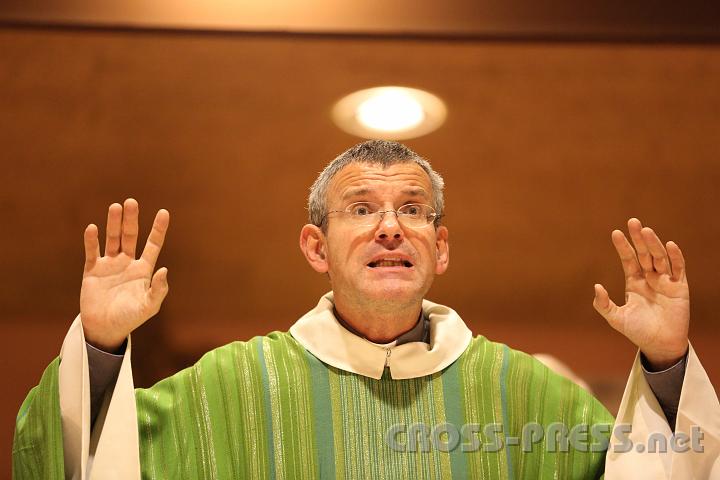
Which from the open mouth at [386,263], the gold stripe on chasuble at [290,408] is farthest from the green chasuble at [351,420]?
the open mouth at [386,263]

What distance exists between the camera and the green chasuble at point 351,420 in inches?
104

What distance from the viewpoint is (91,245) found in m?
2.45

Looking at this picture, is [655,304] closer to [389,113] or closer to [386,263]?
[386,263]

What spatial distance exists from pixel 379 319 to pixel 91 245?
40.5 inches

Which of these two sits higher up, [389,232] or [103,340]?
[389,232]

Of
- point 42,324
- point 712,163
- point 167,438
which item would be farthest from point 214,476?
point 712,163

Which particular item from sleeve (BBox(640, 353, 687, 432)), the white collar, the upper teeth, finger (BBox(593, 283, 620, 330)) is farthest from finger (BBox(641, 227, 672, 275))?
the upper teeth

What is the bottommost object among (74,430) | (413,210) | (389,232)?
(74,430)

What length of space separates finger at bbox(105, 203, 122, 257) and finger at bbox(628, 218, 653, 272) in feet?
5.22

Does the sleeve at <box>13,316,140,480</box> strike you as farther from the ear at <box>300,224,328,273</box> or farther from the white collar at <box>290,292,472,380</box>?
the ear at <box>300,224,328,273</box>

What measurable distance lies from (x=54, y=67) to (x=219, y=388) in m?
2.53

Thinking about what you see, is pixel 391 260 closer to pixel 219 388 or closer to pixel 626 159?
pixel 219 388

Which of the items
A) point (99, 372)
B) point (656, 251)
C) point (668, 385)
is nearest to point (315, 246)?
point (99, 372)

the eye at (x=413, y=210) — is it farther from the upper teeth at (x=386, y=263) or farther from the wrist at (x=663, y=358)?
the wrist at (x=663, y=358)
